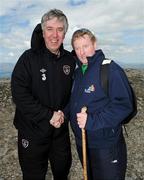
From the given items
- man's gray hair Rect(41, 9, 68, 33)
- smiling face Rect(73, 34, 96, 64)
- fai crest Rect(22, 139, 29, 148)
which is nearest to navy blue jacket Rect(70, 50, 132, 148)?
smiling face Rect(73, 34, 96, 64)

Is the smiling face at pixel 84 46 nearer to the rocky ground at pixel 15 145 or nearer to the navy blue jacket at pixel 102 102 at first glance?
the navy blue jacket at pixel 102 102

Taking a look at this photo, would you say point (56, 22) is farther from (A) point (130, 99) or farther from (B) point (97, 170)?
(B) point (97, 170)

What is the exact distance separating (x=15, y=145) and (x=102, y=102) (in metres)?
5.81

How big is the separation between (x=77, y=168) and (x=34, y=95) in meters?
3.95

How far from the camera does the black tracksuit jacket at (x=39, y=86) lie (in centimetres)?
629

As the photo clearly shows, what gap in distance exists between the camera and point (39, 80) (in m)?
6.32

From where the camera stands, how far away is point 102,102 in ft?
18.4

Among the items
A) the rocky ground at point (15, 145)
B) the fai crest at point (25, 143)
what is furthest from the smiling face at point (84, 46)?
the rocky ground at point (15, 145)

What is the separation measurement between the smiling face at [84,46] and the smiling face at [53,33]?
573mm

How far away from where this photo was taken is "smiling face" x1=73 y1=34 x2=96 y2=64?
5672 millimetres

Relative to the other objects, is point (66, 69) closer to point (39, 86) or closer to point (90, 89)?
point (39, 86)

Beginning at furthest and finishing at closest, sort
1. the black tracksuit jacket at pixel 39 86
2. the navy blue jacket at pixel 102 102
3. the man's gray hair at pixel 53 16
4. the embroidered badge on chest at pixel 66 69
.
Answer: the embroidered badge on chest at pixel 66 69, the black tracksuit jacket at pixel 39 86, the man's gray hair at pixel 53 16, the navy blue jacket at pixel 102 102

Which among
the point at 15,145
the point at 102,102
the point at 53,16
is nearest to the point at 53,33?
the point at 53,16

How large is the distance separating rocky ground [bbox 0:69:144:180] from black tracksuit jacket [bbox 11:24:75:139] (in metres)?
3.07
